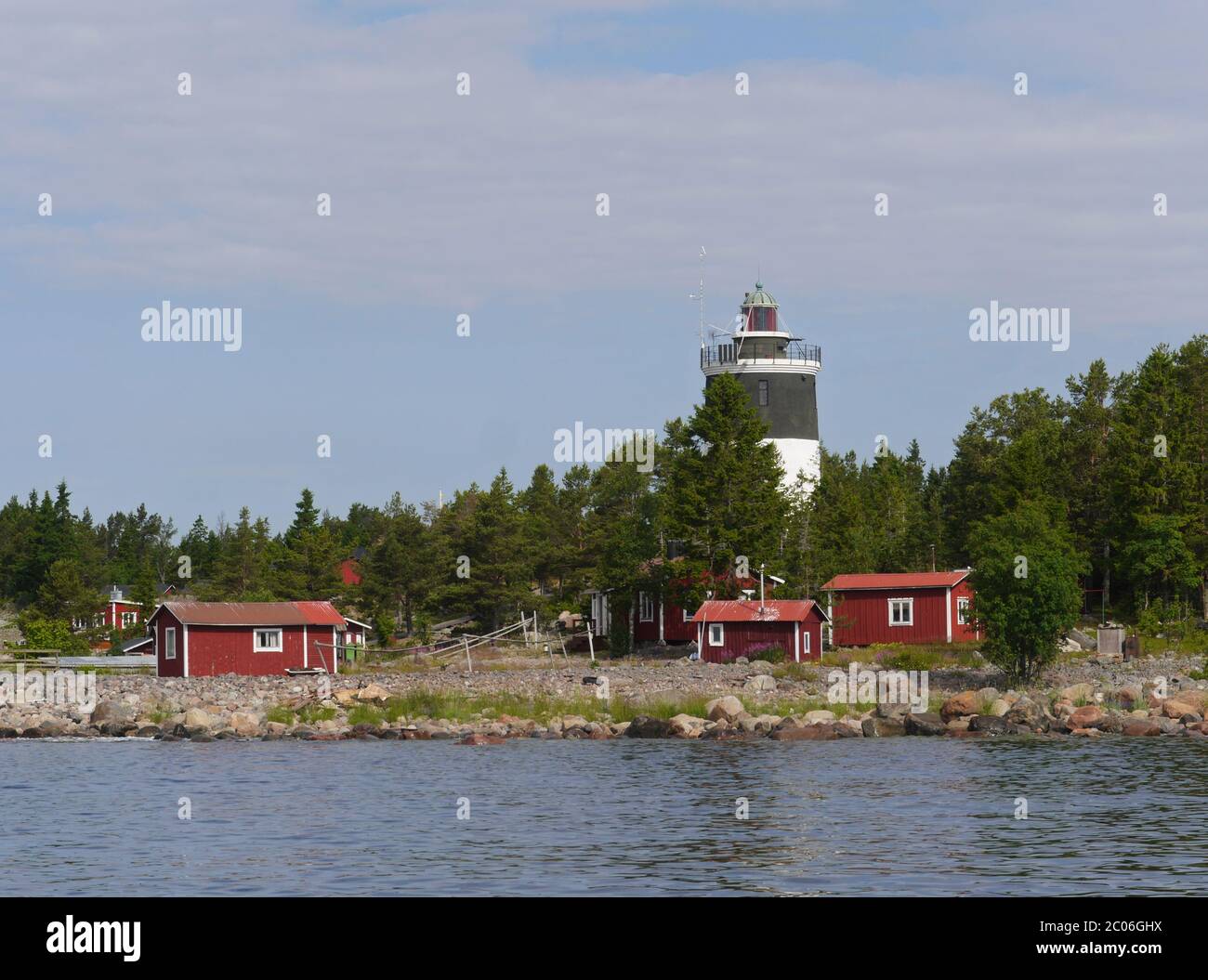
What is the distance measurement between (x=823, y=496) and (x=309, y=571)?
28276 millimetres

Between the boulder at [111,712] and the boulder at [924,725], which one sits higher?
the boulder at [111,712]

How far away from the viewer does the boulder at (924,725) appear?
131 feet

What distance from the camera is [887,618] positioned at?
60.8 metres

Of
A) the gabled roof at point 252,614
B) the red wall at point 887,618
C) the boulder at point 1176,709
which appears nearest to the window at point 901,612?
the red wall at point 887,618

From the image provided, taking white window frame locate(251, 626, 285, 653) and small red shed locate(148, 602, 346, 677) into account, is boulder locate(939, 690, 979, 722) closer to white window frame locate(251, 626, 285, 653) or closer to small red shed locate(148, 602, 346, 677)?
small red shed locate(148, 602, 346, 677)

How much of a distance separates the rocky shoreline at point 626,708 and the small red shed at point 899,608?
7.31m

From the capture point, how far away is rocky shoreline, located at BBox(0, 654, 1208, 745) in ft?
131

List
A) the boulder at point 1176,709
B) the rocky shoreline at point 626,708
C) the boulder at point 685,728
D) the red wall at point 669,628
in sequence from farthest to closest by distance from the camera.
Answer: the red wall at point 669,628
the boulder at point 1176,709
the rocky shoreline at point 626,708
the boulder at point 685,728

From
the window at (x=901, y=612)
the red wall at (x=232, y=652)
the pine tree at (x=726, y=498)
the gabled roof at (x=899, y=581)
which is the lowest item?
the red wall at (x=232, y=652)

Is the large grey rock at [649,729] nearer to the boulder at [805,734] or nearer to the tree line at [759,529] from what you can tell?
the boulder at [805,734]

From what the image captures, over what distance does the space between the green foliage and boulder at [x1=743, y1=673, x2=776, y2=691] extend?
700cm

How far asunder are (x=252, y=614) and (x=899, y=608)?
25.8 m

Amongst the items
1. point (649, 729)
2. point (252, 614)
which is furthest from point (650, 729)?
point (252, 614)

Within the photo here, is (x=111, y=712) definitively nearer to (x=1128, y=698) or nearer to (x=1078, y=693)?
(x=1078, y=693)
